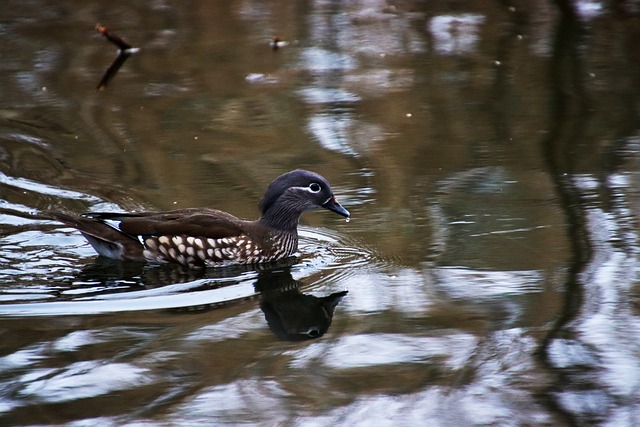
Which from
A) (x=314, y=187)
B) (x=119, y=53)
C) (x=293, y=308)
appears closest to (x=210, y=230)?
(x=314, y=187)

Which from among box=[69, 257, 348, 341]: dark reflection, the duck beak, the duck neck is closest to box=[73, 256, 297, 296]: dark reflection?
box=[69, 257, 348, 341]: dark reflection

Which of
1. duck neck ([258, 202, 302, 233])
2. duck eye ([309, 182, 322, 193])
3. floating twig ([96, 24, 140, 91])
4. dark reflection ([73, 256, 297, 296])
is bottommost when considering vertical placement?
floating twig ([96, 24, 140, 91])

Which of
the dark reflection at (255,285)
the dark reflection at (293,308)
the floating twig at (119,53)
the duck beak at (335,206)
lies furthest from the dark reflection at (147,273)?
the floating twig at (119,53)

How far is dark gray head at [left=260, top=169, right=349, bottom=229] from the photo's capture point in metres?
8.78

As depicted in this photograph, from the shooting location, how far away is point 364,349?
21.6ft

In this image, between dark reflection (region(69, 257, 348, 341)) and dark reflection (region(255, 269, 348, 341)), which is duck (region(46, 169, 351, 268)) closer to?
dark reflection (region(69, 257, 348, 341))

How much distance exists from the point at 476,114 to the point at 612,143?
5.41ft

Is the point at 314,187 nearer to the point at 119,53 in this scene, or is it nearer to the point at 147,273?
the point at 147,273

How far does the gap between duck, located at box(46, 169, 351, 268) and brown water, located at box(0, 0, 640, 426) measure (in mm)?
193

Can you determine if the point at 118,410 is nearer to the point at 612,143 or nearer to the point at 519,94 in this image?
the point at 612,143

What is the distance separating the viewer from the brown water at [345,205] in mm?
6094

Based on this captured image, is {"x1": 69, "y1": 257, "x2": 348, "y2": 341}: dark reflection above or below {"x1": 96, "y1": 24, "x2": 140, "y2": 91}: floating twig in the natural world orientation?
above

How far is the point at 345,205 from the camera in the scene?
368 inches

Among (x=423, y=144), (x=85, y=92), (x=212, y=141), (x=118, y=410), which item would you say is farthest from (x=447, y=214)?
(x=85, y=92)
